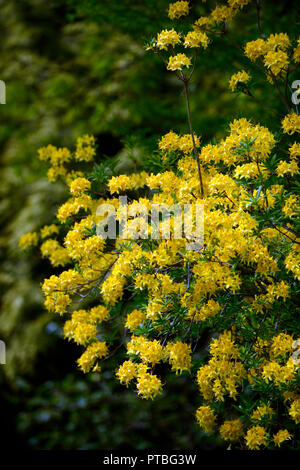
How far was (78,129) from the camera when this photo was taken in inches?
144

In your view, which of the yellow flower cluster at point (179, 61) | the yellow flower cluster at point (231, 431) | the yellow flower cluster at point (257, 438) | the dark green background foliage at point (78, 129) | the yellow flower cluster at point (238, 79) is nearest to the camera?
the yellow flower cluster at point (257, 438)

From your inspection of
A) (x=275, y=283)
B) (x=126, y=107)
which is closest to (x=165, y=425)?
(x=275, y=283)

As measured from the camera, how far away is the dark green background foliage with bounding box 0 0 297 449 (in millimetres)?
2764

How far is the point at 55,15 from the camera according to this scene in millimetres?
4465

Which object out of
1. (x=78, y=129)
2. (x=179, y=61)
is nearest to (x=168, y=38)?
(x=179, y=61)

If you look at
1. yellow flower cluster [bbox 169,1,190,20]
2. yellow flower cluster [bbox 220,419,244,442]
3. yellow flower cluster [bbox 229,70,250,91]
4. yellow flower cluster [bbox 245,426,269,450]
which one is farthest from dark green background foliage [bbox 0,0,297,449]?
yellow flower cluster [bbox 245,426,269,450]

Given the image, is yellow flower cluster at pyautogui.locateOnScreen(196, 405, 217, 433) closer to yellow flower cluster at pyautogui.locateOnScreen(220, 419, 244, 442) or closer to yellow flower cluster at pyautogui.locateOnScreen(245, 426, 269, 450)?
yellow flower cluster at pyautogui.locateOnScreen(220, 419, 244, 442)

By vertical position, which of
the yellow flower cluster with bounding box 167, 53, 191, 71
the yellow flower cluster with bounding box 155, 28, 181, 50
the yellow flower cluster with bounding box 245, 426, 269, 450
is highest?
the yellow flower cluster with bounding box 155, 28, 181, 50

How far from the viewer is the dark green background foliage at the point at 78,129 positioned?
2.76 metres

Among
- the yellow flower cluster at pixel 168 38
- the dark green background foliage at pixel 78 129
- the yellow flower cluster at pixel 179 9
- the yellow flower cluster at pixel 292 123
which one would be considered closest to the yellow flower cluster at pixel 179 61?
the yellow flower cluster at pixel 168 38

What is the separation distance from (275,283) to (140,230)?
0.51 m

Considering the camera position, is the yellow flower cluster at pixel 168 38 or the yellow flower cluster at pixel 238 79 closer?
the yellow flower cluster at pixel 168 38

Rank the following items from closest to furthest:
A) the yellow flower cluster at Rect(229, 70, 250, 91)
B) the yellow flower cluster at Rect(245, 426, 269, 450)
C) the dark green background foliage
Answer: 1. the yellow flower cluster at Rect(245, 426, 269, 450)
2. the yellow flower cluster at Rect(229, 70, 250, 91)
3. the dark green background foliage

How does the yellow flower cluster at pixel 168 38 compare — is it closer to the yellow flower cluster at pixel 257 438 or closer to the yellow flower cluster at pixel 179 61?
the yellow flower cluster at pixel 179 61
